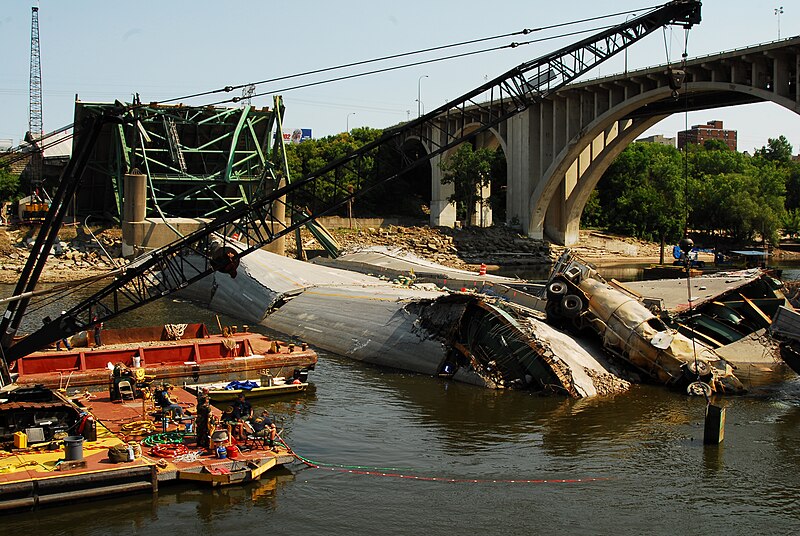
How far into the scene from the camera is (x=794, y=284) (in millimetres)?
40562

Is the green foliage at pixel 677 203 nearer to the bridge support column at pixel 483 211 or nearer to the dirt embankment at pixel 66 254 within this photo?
the bridge support column at pixel 483 211

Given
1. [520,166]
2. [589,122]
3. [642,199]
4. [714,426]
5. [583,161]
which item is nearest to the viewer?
[714,426]

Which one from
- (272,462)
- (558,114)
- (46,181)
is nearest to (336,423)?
(272,462)

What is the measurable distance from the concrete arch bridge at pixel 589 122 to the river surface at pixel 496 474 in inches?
1399

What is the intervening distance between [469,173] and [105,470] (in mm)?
83960

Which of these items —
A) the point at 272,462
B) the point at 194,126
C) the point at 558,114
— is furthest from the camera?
the point at 558,114

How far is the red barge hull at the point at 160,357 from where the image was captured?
3103cm

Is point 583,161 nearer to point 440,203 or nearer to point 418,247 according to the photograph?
point 418,247

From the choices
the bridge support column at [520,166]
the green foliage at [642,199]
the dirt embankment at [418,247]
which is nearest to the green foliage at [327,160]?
the dirt embankment at [418,247]

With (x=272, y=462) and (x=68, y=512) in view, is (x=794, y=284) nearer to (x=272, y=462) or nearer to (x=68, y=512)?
(x=272, y=462)

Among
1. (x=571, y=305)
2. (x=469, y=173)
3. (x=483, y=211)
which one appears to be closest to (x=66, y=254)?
(x=469, y=173)

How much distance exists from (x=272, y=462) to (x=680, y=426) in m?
13.2

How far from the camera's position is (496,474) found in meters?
23.8

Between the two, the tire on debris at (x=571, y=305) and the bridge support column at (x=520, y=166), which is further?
the bridge support column at (x=520, y=166)
